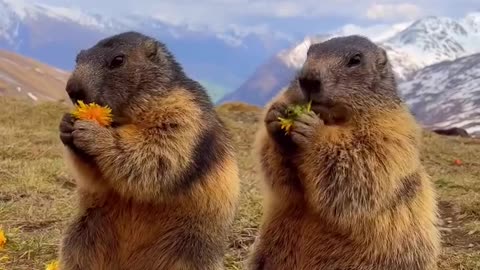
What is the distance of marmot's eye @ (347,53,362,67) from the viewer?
4.37 m

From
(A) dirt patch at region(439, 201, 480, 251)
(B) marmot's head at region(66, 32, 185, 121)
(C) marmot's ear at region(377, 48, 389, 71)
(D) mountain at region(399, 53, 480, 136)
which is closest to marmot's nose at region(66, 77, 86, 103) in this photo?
(B) marmot's head at region(66, 32, 185, 121)

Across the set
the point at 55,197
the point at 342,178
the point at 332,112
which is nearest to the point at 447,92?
the point at 55,197

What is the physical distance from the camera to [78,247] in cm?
441

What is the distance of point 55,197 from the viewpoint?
8.97 meters

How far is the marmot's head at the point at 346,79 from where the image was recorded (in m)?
4.14

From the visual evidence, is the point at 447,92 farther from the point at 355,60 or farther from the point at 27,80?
the point at 355,60

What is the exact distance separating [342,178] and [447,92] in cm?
9435

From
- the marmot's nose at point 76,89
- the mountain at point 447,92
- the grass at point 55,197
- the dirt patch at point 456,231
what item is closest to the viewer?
the marmot's nose at point 76,89

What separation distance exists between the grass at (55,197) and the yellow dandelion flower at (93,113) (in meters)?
1.17

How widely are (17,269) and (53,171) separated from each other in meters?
4.51

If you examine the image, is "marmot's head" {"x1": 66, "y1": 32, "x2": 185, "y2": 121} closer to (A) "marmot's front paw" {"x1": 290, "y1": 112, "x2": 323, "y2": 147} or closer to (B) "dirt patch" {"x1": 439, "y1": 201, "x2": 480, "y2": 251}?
(A) "marmot's front paw" {"x1": 290, "y1": 112, "x2": 323, "y2": 147}

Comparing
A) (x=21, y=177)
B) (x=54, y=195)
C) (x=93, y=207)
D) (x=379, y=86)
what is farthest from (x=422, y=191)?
(x=21, y=177)

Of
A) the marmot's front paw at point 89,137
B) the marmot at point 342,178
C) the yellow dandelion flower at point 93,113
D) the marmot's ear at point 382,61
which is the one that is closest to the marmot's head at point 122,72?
the yellow dandelion flower at point 93,113

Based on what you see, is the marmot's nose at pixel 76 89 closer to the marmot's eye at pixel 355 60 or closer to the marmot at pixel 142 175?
the marmot at pixel 142 175
